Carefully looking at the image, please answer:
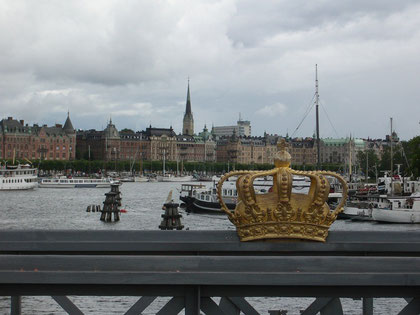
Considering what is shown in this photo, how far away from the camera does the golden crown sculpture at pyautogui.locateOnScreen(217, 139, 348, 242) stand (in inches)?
255

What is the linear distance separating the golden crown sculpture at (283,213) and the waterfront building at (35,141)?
555 ft

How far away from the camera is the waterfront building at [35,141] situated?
571ft

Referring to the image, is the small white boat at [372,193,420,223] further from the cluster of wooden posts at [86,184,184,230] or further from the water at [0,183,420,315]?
the cluster of wooden posts at [86,184,184,230]

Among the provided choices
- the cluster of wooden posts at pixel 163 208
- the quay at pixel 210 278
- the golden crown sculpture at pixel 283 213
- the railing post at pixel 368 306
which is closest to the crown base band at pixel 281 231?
the golden crown sculpture at pixel 283 213

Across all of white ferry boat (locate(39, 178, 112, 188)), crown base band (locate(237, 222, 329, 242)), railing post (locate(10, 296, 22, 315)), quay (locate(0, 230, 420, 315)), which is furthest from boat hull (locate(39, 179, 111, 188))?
quay (locate(0, 230, 420, 315))

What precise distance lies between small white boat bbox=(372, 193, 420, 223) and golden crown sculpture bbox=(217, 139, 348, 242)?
4039cm

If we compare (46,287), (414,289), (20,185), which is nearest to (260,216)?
(414,289)

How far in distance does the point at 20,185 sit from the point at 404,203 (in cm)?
6702

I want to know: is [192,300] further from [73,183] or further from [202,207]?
[73,183]

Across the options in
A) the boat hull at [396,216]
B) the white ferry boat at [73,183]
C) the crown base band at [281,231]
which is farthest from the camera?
the white ferry boat at [73,183]

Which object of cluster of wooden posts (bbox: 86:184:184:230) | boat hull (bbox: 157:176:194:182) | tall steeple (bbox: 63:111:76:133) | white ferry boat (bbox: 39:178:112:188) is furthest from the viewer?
tall steeple (bbox: 63:111:76:133)

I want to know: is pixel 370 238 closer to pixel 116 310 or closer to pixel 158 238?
pixel 158 238

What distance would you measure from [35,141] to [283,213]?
18035cm

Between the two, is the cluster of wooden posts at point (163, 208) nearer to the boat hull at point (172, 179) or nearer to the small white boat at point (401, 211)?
the small white boat at point (401, 211)
